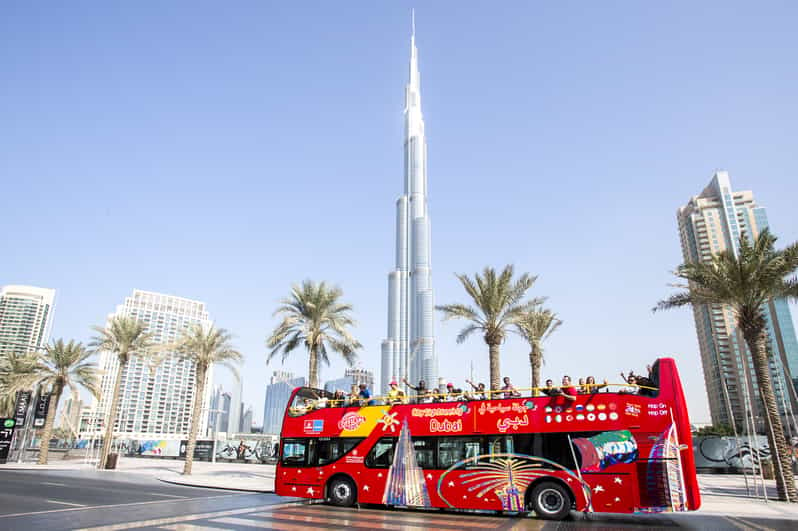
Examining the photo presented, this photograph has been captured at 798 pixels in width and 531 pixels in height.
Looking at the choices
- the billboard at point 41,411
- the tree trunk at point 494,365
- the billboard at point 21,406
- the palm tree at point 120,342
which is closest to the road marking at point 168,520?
the tree trunk at point 494,365

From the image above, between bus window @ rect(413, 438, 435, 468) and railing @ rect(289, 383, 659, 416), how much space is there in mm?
1164

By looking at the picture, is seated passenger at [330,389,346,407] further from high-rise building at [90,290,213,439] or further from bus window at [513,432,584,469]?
high-rise building at [90,290,213,439]

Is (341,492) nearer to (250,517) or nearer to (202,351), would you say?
(250,517)

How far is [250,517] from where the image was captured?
11.7m

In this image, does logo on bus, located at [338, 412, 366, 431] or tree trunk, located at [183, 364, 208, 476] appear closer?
logo on bus, located at [338, 412, 366, 431]

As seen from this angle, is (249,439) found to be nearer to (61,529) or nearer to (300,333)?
(300,333)

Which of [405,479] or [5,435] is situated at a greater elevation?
[5,435]

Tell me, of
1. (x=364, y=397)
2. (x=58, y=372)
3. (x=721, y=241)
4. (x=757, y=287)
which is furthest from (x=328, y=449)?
(x=721, y=241)

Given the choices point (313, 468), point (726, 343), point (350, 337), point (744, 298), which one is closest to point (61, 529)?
point (313, 468)

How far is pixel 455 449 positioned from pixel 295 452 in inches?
231

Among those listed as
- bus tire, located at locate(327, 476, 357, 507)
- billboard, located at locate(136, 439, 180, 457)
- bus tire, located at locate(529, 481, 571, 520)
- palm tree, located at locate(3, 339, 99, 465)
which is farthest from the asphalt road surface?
billboard, located at locate(136, 439, 180, 457)

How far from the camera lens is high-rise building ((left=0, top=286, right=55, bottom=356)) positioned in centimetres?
12450

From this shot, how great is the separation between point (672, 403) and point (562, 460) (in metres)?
3.03

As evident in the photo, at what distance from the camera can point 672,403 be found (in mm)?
11477
